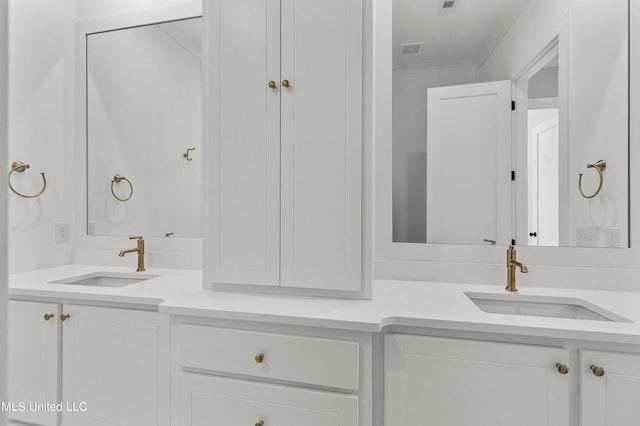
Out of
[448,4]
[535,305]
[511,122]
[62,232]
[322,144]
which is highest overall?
[448,4]

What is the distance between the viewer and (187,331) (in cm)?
124

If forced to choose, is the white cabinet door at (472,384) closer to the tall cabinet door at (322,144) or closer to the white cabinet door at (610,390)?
the white cabinet door at (610,390)

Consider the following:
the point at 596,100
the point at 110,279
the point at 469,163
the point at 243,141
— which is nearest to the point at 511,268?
the point at 469,163

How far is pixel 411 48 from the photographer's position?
5.39ft

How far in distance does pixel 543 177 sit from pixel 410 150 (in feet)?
1.83

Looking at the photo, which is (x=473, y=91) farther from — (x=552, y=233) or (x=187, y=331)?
(x=187, y=331)

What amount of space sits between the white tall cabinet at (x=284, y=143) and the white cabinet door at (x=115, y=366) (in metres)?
0.32

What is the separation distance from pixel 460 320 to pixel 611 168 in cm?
98

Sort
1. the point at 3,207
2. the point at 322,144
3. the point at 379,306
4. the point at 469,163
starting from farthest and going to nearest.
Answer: the point at 469,163
the point at 322,144
the point at 379,306
the point at 3,207

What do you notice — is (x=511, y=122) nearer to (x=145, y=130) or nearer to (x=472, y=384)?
(x=472, y=384)

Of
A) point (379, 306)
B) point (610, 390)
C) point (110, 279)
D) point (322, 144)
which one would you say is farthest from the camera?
point (110, 279)

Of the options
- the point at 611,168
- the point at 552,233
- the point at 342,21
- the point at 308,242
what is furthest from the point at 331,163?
the point at 611,168

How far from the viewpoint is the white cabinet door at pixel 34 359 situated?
148 cm

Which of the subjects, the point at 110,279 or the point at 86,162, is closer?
the point at 110,279
